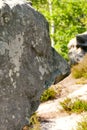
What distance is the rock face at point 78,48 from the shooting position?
19.0 metres

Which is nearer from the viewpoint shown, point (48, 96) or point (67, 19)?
point (48, 96)

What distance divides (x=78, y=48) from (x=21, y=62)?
1525 centimetres

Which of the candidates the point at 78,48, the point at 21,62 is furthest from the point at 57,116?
the point at 78,48

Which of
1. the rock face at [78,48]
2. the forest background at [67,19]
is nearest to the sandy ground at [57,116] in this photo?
the rock face at [78,48]

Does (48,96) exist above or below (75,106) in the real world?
below

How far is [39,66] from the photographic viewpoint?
4789mm

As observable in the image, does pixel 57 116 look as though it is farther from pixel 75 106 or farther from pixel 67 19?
pixel 67 19

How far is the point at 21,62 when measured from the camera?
4.46 m

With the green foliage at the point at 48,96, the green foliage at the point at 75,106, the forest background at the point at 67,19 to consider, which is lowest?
the green foliage at the point at 48,96

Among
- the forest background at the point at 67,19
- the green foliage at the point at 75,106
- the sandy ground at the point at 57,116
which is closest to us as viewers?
the sandy ground at the point at 57,116

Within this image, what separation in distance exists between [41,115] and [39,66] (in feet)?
12.9

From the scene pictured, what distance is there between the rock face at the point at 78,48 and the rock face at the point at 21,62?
1412 centimetres

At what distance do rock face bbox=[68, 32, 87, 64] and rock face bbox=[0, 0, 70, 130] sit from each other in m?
14.1

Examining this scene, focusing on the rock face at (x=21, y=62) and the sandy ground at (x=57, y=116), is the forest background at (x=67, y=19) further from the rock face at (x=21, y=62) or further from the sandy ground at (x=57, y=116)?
the rock face at (x=21, y=62)
